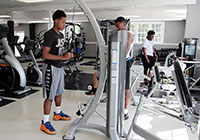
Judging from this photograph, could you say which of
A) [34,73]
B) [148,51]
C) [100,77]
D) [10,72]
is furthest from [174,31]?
[100,77]

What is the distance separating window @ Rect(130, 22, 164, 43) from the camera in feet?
37.1

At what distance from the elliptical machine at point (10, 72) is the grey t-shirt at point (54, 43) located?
6.49 feet

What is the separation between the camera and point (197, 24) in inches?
214

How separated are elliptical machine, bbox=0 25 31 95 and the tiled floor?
21.3 inches

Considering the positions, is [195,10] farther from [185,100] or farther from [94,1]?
[185,100]

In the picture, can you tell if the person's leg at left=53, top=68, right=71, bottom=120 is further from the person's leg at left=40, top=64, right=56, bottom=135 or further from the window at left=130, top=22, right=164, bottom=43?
the window at left=130, top=22, right=164, bottom=43

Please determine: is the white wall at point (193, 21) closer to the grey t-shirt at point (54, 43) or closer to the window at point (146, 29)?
the grey t-shirt at point (54, 43)

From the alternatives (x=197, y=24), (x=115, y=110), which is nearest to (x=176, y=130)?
(x=115, y=110)

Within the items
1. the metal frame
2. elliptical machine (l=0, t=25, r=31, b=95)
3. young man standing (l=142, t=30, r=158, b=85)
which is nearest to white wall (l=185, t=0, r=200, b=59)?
young man standing (l=142, t=30, r=158, b=85)

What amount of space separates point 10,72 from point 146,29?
9419 millimetres

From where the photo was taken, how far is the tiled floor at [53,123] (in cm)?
239

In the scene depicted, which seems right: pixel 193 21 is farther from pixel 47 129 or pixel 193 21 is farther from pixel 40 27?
pixel 40 27

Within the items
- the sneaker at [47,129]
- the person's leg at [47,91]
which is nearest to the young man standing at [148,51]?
the person's leg at [47,91]

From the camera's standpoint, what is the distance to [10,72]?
4.12m
